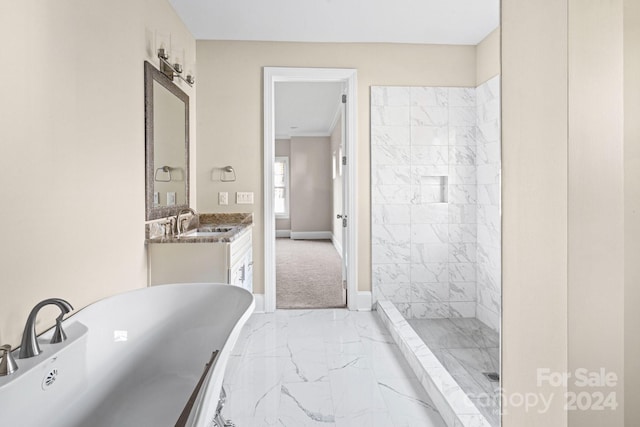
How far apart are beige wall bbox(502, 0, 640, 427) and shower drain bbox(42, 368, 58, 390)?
1.57 metres

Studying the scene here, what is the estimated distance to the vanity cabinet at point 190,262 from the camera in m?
2.66

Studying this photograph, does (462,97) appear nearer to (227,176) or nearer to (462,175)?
(462,175)

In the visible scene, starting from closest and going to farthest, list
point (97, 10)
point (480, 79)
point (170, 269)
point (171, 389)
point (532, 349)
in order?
1. point (532, 349)
2. point (171, 389)
3. point (97, 10)
4. point (170, 269)
5. point (480, 79)

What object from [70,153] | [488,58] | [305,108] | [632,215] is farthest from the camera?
[305,108]

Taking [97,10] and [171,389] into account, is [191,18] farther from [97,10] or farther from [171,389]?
[171,389]

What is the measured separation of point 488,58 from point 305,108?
4.08 m

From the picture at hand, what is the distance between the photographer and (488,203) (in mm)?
3635

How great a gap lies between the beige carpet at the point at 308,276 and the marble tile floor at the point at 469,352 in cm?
101

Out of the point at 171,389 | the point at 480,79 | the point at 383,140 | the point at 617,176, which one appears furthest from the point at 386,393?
the point at 480,79

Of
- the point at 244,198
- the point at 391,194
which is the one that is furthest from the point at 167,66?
the point at 391,194

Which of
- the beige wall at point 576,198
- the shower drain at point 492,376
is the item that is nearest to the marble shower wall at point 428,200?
the shower drain at point 492,376

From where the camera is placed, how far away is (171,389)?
1.79 metres

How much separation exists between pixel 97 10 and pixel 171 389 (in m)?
1.93

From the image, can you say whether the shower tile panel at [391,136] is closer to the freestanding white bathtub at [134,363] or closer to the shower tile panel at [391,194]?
the shower tile panel at [391,194]
